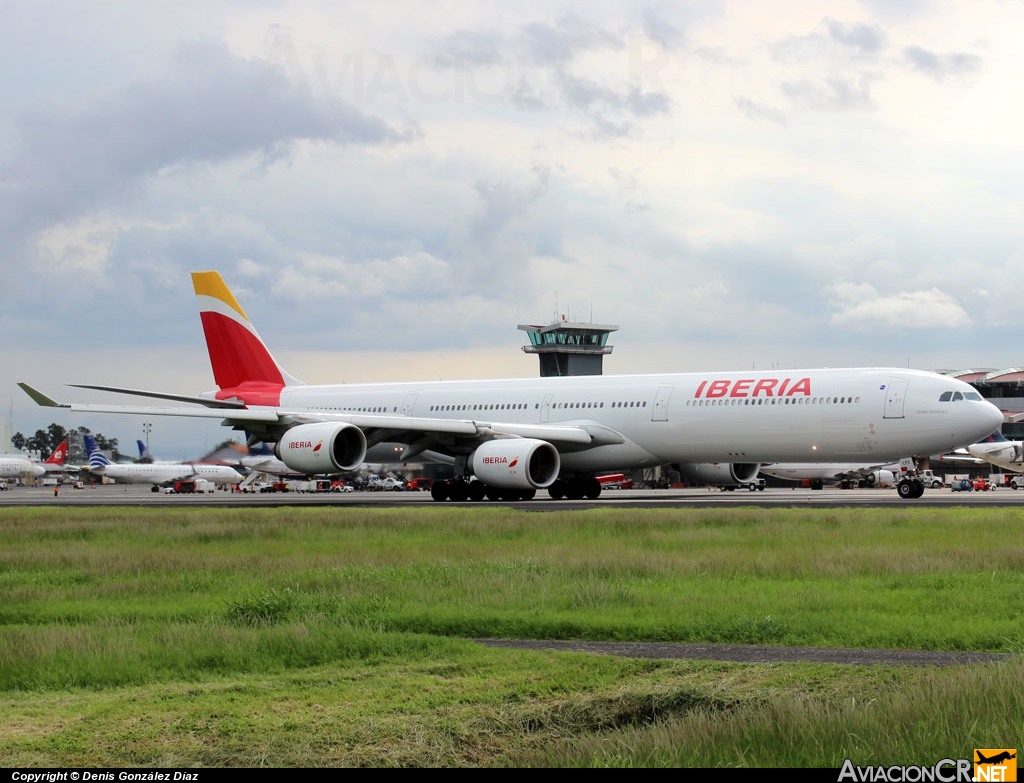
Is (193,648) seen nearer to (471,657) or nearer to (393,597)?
(471,657)

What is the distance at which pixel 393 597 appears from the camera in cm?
1324

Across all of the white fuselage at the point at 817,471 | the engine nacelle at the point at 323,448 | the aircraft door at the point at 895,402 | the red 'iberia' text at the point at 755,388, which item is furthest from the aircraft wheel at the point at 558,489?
the white fuselage at the point at 817,471

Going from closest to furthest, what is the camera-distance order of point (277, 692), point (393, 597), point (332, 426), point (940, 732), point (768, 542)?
1. point (940, 732)
2. point (277, 692)
3. point (393, 597)
4. point (768, 542)
5. point (332, 426)

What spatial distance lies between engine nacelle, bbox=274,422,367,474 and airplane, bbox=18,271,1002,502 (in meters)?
0.04

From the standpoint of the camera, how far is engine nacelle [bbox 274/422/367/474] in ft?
119

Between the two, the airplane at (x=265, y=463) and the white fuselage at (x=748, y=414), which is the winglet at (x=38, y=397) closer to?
the white fuselage at (x=748, y=414)

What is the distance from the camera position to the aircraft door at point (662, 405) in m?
37.9

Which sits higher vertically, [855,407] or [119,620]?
[855,407]

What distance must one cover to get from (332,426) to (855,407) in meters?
15.8

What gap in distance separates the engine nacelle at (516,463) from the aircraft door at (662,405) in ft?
11.3

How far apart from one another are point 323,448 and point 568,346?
8359cm

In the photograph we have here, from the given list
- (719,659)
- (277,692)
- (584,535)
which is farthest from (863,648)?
(584,535)

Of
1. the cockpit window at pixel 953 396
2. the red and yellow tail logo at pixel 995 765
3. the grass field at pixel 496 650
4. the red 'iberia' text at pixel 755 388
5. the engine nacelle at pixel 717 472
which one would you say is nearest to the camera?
the red and yellow tail logo at pixel 995 765

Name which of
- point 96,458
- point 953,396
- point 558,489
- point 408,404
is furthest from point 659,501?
point 96,458
